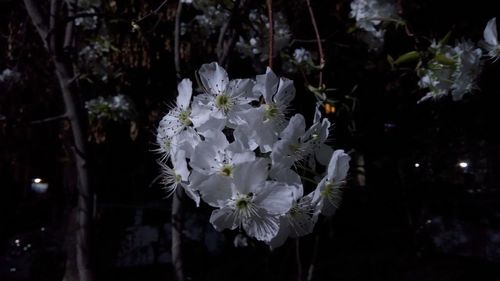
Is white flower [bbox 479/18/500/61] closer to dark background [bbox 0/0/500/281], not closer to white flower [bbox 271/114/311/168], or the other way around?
dark background [bbox 0/0/500/281]

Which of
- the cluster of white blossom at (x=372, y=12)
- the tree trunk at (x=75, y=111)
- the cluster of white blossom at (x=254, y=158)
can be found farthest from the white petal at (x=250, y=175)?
the cluster of white blossom at (x=372, y=12)

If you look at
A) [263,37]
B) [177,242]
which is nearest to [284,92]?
[177,242]

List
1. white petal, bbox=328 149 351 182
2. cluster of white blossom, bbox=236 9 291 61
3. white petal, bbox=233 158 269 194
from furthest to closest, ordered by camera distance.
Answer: cluster of white blossom, bbox=236 9 291 61 → white petal, bbox=328 149 351 182 → white petal, bbox=233 158 269 194

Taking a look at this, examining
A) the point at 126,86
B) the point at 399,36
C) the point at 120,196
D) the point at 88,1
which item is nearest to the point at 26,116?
the point at 126,86

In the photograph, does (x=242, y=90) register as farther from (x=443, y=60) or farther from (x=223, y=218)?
(x=443, y=60)

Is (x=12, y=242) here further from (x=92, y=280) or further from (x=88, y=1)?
(x=92, y=280)

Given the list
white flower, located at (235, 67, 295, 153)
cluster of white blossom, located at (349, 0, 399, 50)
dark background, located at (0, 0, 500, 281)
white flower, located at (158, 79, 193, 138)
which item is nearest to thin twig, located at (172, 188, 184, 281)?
dark background, located at (0, 0, 500, 281)
